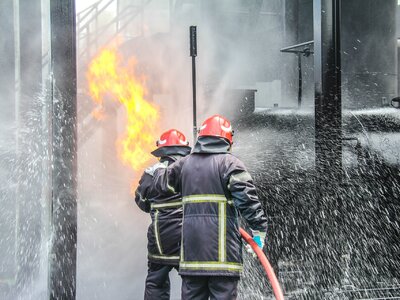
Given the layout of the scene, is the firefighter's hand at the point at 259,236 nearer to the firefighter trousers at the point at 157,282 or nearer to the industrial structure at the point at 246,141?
the firefighter trousers at the point at 157,282

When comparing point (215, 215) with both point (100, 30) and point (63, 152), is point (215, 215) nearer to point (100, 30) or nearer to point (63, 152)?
point (63, 152)

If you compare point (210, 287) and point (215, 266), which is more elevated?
Answer: point (215, 266)

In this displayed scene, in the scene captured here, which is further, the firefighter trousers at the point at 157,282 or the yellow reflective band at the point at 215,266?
the firefighter trousers at the point at 157,282

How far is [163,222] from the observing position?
3928 millimetres

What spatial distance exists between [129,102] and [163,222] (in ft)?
14.8

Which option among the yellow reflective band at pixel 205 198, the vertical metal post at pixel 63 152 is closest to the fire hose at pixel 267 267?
the yellow reflective band at pixel 205 198

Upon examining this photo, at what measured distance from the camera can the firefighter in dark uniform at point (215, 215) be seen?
322cm

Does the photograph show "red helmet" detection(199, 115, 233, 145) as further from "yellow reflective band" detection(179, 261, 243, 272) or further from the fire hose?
"yellow reflective band" detection(179, 261, 243, 272)

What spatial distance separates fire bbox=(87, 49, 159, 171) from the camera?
309 inches

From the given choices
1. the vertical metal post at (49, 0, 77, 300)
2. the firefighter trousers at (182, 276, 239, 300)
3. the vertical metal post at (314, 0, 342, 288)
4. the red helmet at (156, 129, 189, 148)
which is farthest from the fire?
the firefighter trousers at (182, 276, 239, 300)

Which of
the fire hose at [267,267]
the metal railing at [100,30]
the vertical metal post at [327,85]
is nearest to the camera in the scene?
the fire hose at [267,267]

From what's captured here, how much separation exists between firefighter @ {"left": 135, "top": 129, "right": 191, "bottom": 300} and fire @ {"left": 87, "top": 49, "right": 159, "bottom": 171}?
11.7 feet

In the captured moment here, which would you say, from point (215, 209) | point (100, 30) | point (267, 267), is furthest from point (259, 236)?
point (100, 30)

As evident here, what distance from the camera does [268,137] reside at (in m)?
6.24
